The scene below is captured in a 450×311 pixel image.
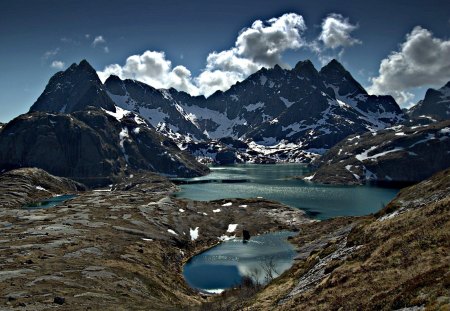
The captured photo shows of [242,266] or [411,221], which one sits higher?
[411,221]

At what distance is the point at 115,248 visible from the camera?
3910 inches

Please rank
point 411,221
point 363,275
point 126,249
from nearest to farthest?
point 363,275, point 411,221, point 126,249

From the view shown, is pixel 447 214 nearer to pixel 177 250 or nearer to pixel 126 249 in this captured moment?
pixel 126 249

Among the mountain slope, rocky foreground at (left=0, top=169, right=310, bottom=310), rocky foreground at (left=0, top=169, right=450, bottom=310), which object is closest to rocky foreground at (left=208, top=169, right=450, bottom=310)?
the mountain slope

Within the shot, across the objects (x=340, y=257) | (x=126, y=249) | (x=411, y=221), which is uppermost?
(x=411, y=221)

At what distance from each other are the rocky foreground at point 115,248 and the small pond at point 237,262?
16.6 ft

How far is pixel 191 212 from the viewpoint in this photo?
167125mm

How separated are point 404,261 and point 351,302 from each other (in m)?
5.75

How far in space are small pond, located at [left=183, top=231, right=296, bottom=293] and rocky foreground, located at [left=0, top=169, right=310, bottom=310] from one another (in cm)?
507

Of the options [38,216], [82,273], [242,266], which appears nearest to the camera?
[82,273]

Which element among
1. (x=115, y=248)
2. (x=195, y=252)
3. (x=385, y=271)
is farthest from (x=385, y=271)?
(x=195, y=252)

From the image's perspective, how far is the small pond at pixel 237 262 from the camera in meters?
96.6

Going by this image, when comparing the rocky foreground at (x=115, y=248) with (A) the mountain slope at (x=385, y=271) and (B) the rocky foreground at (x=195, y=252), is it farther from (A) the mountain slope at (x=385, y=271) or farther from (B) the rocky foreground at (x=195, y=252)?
(A) the mountain slope at (x=385, y=271)

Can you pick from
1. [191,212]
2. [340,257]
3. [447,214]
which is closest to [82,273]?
[340,257]
